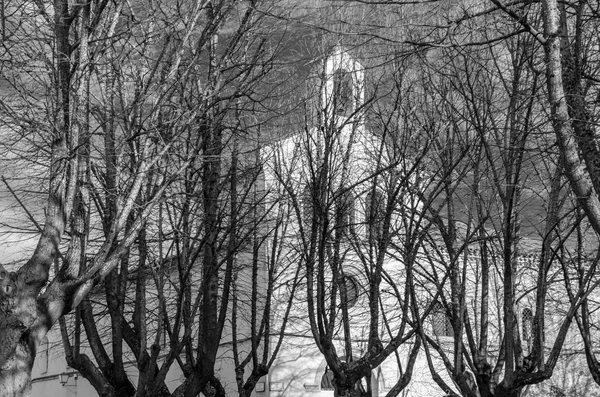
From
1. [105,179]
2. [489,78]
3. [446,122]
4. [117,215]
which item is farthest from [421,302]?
[117,215]

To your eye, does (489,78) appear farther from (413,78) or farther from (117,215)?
(117,215)

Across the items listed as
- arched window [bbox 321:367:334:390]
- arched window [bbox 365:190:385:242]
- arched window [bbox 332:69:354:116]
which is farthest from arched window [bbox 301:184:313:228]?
arched window [bbox 321:367:334:390]

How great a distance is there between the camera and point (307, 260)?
47.0ft

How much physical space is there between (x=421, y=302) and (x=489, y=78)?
803 centimetres

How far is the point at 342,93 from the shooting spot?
622 inches

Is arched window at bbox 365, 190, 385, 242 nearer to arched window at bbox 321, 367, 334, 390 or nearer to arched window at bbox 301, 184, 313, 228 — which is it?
arched window at bbox 301, 184, 313, 228

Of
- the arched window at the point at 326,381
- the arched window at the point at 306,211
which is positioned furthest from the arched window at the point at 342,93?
the arched window at the point at 326,381

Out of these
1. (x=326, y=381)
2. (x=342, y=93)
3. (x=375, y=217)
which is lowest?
(x=326, y=381)

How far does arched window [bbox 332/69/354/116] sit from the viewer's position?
15.2 m

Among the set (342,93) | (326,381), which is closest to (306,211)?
(342,93)

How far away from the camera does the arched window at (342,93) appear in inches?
599

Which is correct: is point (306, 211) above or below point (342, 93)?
below

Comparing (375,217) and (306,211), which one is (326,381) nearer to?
(306,211)

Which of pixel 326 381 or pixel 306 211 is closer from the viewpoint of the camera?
pixel 306 211
